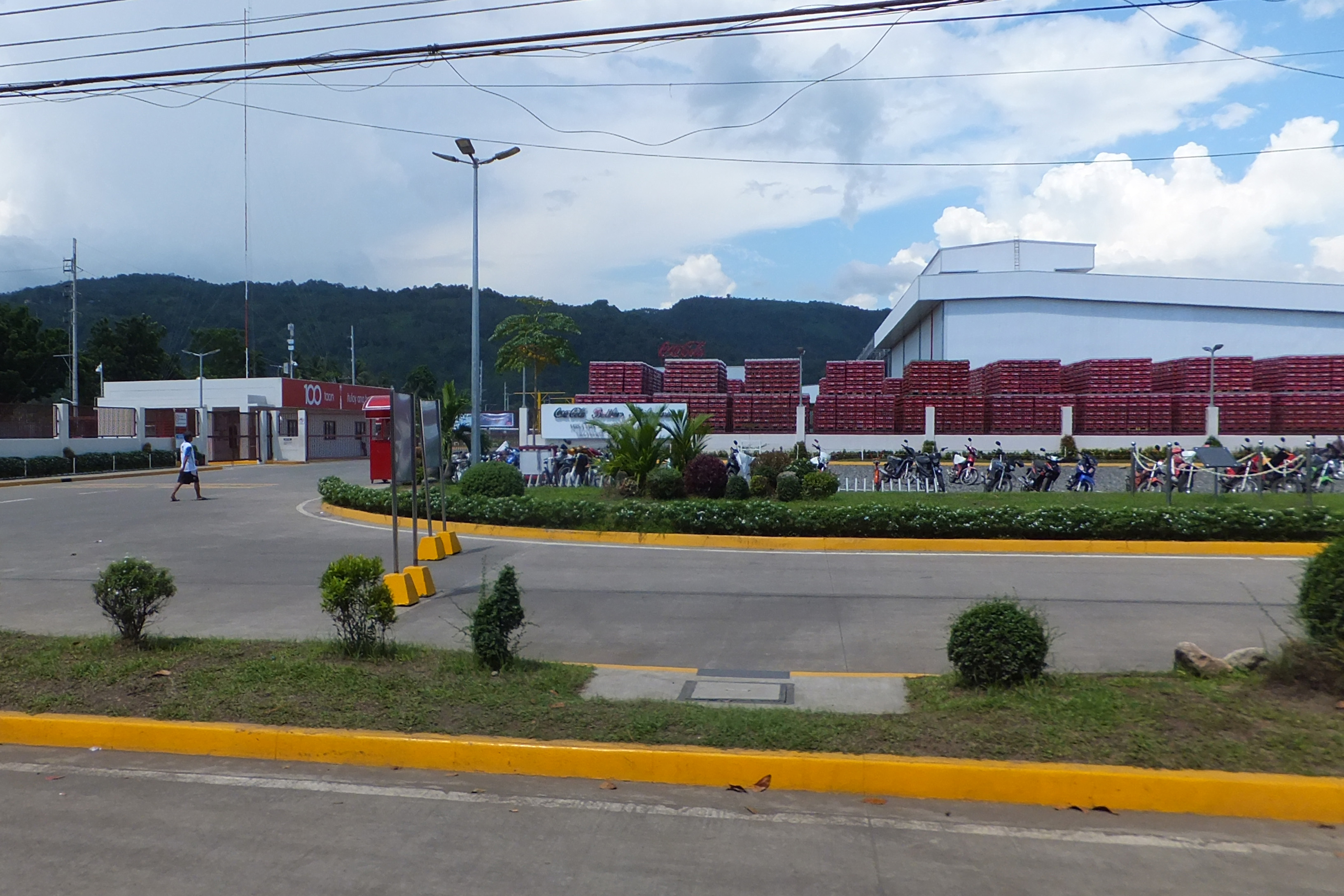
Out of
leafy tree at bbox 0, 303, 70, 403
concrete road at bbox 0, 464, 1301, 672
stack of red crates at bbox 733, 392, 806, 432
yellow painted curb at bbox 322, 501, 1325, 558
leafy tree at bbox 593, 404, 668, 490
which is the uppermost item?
leafy tree at bbox 0, 303, 70, 403

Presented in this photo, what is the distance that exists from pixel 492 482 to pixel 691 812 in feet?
42.0

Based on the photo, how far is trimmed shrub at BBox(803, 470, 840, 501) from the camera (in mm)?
17094

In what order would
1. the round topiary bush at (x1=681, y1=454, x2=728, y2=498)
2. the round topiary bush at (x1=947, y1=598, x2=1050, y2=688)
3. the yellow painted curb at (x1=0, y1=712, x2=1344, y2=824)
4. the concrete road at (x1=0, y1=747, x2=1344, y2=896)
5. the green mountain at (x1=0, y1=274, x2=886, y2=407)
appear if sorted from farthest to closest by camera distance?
the green mountain at (x1=0, y1=274, x2=886, y2=407) < the round topiary bush at (x1=681, y1=454, x2=728, y2=498) < the round topiary bush at (x1=947, y1=598, x2=1050, y2=688) < the yellow painted curb at (x1=0, y1=712, x2=1344, y2=824) < the concrete road at (x1=0, y1=747, x2=1344, y2=896)

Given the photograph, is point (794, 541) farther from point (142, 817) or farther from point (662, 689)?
point (142, 817)

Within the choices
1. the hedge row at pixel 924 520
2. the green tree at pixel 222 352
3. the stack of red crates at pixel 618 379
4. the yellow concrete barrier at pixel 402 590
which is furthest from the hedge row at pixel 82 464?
the green tree at pixel 222 352

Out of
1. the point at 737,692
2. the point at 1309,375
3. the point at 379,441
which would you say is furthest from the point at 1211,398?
the point at 737,692

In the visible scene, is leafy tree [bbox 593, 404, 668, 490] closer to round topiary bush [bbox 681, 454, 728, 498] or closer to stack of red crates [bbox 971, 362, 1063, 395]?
round topiary bush [bbox 681, 454, 728, 498]

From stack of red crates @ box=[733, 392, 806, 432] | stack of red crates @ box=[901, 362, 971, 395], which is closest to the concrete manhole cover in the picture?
stack of red crates @ box=[733, 392, 806, 432]

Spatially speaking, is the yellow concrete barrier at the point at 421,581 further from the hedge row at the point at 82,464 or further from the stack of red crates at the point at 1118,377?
the stack of red crates at the point at 1118,377

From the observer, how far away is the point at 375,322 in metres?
126

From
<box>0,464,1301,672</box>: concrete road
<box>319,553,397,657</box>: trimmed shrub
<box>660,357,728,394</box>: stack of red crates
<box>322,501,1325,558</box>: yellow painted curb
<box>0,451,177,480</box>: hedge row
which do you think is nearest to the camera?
<box>319,553,397,657</box>: trimmed shrub

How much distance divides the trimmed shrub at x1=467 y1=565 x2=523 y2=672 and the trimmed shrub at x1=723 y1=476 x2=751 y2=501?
10.7 meters

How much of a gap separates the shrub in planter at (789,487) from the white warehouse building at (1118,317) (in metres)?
31.4

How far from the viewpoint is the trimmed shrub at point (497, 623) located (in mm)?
6477
